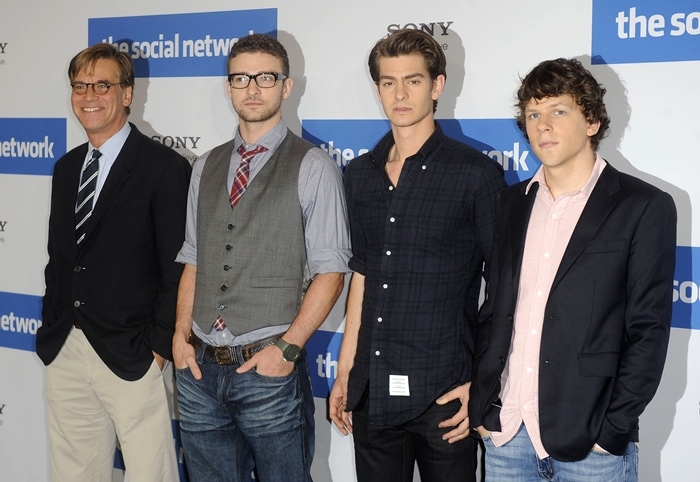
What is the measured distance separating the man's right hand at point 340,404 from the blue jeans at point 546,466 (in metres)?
0.53

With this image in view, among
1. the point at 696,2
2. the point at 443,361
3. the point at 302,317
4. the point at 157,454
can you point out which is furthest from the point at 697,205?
the point at 157,454

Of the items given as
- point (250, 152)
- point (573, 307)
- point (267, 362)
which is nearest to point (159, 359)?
point (267, 362)

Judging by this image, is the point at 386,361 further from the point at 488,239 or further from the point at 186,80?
the point at 186,80

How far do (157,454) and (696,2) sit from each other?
2308 mm

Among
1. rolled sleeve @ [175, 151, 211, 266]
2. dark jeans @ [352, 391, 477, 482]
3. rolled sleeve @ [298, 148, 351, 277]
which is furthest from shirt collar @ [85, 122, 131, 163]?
dark jeans @ [352, 391, 477, 482]

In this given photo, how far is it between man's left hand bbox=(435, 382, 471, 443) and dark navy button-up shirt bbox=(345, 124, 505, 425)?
0.08 feet

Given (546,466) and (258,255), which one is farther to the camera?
(258,255)

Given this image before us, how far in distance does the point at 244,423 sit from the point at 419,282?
2.26 ft

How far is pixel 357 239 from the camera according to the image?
8.19 feet

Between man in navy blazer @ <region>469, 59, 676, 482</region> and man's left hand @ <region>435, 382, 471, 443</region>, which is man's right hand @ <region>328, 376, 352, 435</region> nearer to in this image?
man's left hand @ <region>435, 382, 471, 443</region>

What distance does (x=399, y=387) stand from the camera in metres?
2.35

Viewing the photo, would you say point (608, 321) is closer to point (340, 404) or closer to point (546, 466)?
point (546, 466)

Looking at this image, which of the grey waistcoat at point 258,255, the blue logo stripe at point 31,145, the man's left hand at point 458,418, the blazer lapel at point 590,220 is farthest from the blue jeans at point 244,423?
the blue logo stripe at point 31,145

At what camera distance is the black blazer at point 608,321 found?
6.29ft
